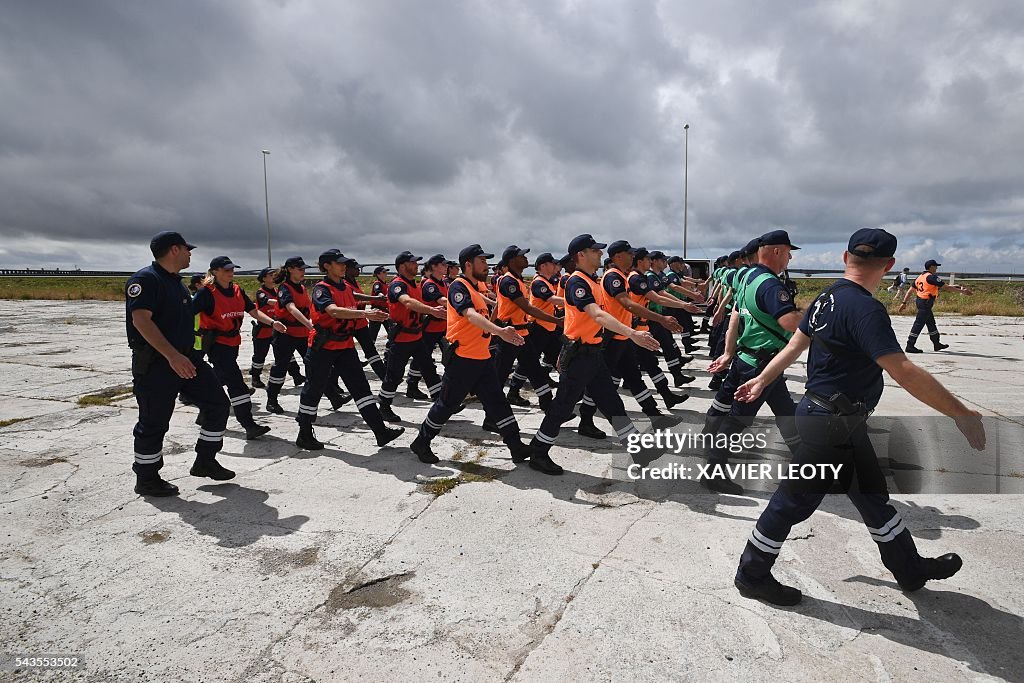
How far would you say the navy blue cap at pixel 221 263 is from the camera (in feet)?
19.9

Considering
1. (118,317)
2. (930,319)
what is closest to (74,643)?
(930,319)

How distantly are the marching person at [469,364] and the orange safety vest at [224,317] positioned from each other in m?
2.53

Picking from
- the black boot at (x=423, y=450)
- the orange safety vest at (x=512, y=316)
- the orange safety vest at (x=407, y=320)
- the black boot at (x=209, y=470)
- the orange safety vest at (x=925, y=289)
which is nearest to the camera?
the black boot at (x=209, y=470)

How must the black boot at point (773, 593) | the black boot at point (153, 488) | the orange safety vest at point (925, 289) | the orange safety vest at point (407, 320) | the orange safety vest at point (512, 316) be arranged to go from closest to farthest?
1. the black boot at point (773, 593)
2. the black boot at point (153, 488)
3. the orange safety vest at point (512, 316)
4. the orange safety vest at point (407, 320)
5. the orange safety vest at point (925, 289)

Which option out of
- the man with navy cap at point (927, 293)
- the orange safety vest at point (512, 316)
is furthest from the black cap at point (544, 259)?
the man with navy cap at point (927, 293)

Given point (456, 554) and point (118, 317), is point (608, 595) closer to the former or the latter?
point (456, 554)

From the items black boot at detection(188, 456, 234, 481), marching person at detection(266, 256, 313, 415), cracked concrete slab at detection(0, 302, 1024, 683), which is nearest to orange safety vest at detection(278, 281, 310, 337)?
marching person at detection(266, 256, 313, 415)

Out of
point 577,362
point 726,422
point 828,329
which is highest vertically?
point 828,329

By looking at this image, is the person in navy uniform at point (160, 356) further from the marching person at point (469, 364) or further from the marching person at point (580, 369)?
the marching person at point (580, 369)

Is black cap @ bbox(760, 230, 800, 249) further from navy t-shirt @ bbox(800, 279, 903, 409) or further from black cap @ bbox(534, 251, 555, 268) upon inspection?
black cap @ bbox(534, 251, 555, 268)

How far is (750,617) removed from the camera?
271cm

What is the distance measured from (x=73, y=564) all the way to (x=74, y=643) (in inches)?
35.0

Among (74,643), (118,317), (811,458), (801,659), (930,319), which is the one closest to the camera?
(801,659)

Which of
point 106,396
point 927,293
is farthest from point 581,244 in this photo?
point 927,293
